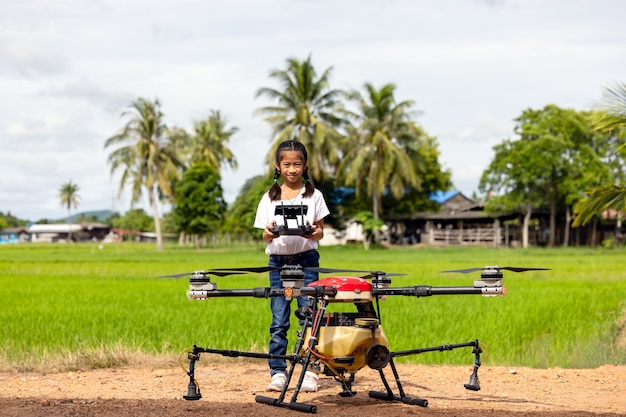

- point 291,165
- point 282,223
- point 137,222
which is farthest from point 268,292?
point 137,222

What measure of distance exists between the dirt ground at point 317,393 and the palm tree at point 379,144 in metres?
45.0

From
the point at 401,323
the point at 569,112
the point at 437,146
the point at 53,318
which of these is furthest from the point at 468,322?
the point at 437,146

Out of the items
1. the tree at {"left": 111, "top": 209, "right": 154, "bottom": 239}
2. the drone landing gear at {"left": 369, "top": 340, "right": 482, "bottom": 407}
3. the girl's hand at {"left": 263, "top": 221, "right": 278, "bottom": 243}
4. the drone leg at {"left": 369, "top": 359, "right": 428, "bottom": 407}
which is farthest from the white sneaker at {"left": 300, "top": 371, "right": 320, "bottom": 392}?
the tree at {"left": 111, "top": 209, "right": 154, "bottom": 239}

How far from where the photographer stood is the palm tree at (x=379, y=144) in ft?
171

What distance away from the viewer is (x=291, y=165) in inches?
216

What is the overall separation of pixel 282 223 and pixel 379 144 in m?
Result: 47.7

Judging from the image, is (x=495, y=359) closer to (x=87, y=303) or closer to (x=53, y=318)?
(x=53, y=318)

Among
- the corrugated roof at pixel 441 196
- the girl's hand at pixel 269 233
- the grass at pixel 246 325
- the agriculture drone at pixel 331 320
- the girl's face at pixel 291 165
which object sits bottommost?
the grass at pixel 246 325

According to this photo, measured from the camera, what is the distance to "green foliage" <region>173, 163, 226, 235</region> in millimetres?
60531

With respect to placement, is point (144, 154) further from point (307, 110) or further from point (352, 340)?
point (352, 340)

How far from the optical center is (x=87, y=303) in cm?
1516

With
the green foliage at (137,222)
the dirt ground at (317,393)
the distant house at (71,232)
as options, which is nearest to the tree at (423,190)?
the dirt ground at (317,393)

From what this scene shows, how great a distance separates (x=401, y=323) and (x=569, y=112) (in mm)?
48301

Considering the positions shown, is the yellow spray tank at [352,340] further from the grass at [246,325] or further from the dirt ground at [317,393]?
the grass at [246,325]
